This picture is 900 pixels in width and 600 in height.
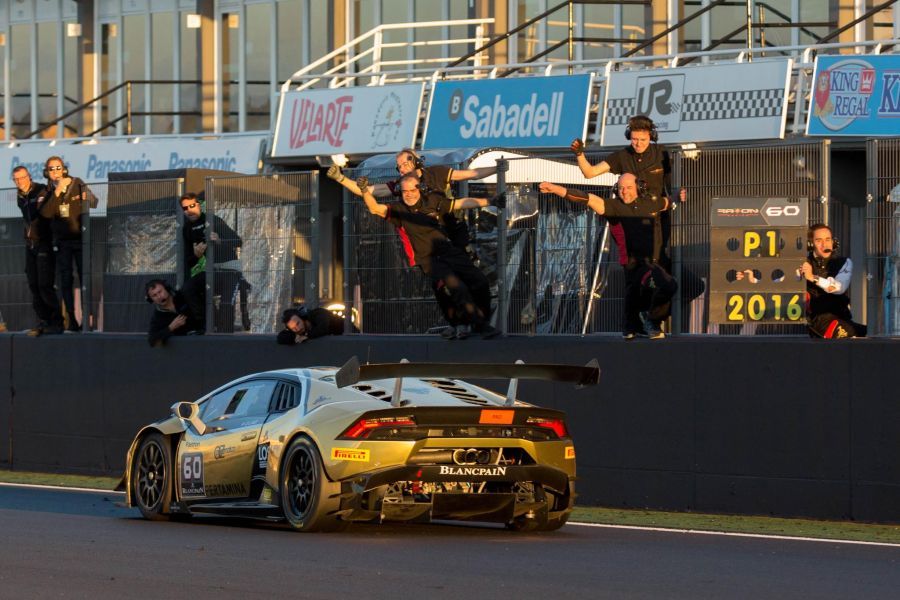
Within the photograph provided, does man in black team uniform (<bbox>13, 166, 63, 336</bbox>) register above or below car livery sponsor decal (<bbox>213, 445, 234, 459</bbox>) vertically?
above

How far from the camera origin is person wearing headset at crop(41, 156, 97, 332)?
67.5 feet

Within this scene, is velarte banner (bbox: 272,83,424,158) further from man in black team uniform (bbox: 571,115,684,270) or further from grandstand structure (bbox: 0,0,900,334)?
man in black team uniform (bbox: 571,115,684,270)

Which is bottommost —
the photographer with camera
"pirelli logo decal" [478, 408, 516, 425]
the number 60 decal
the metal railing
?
the number 60 decal

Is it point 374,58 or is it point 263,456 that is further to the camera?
point 374,58

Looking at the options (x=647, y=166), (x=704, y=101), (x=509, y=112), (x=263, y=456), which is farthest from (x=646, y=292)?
(x=509, y=112)

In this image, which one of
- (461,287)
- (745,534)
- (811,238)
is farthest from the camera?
(461,287)

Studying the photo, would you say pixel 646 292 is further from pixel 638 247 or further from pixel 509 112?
pixel 509 112

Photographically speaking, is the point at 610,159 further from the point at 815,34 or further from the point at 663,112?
the point at 815,34

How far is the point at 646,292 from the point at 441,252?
212 cm

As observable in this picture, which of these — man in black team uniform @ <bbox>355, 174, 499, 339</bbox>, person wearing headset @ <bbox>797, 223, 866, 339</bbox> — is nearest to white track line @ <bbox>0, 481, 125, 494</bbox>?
man in black team uniform @ <bbox>355, 174, 499, 339</bbox>

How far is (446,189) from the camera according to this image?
1688 cm

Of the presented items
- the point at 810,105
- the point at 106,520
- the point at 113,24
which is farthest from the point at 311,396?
the point at 113,24

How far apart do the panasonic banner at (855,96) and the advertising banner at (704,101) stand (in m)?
0.55

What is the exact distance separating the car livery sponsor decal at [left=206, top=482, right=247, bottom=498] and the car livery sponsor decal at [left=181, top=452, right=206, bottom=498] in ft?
0.31
